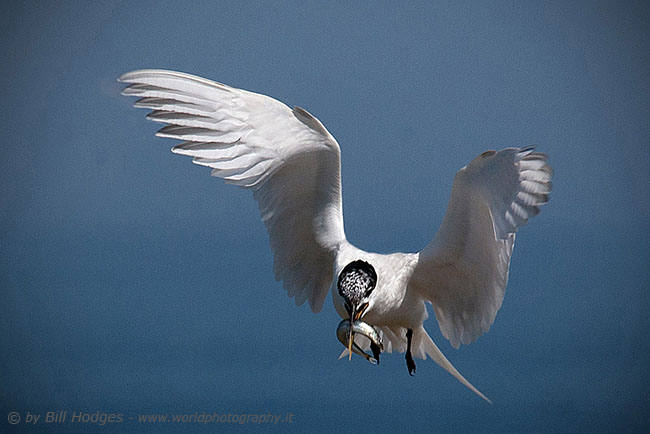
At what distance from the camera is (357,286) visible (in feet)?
13.0

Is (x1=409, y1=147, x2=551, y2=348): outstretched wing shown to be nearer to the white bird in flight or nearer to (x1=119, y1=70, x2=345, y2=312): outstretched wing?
the white bird in flight

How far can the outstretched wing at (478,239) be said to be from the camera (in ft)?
11.9

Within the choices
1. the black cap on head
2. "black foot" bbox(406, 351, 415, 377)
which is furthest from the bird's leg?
the black cap on head

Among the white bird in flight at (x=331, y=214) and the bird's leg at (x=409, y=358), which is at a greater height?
the white bird in flight at (x=331, y=214)

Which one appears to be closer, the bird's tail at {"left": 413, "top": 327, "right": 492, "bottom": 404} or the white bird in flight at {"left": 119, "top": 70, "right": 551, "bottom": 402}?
the white bird in flight at {"left": 119, "top": 70, "right": 551, "bottom": 402}

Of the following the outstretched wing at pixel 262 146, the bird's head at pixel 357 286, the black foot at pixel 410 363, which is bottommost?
the black foot at pixel 410 363

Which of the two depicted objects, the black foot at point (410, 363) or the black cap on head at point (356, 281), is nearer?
the black cap on head at point (356, 281)

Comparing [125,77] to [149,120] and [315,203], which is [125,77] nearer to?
[149,120]

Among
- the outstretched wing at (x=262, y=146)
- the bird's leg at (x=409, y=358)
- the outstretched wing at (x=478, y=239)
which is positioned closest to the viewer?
the outstretched wing at (x=478, y=239)

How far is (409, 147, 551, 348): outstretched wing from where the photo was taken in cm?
361

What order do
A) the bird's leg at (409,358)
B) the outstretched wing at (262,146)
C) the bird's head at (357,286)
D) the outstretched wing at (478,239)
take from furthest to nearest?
the bird's leg at (409,358) < the outstretched wing at (262,146) < the bird's head at (357,286) < the outstretched wing at (478,239)

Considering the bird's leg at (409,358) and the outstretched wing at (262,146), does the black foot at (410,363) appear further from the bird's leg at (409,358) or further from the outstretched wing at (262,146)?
the outstretched wing at (262,146)

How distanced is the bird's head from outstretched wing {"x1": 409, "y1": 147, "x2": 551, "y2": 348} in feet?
1.23

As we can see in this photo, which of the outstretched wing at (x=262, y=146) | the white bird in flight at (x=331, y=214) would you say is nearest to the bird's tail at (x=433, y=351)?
the white bird in flight at (x=331, y=214)
